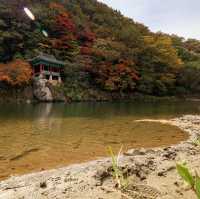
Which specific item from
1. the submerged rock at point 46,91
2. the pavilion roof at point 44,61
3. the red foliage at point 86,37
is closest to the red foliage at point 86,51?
the pavilion roof at point 44,61

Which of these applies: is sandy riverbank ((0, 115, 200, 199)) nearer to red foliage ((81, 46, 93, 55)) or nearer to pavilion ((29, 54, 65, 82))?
pavilion ((29, 54, 65, 82))

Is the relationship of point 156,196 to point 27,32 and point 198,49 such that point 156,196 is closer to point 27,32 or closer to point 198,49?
point 27,32

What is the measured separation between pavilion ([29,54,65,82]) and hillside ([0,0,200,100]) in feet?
2.99

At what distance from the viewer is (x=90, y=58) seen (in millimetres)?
30016

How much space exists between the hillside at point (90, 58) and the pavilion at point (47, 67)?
2.99ft

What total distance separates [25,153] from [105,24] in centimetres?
4178

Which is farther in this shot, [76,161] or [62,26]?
[62,26]

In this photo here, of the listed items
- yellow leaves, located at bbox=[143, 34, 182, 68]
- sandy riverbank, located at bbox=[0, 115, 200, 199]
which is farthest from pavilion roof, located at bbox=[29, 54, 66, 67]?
sandy riverbank, located at bbox=[0, 115, 200, 199]

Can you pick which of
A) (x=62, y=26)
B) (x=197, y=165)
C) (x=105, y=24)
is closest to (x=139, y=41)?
(x=62, y=26)

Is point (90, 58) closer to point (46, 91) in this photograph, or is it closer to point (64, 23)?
point (46, 91)

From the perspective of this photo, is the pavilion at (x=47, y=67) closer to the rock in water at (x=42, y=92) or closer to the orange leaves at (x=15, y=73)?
the rock in water at (x=42, y=92)

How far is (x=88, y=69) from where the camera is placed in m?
29.5

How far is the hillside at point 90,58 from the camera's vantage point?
29.2m

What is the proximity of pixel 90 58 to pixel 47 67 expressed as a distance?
15.4 ft
